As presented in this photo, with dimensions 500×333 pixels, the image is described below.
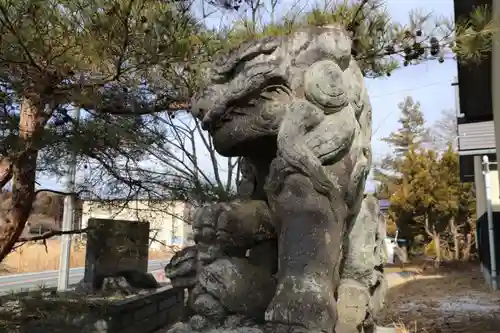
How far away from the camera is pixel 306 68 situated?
1.63m

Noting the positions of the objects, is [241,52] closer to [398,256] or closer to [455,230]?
[455,230]

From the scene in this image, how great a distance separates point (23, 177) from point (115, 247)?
2460mm

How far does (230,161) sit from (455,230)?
32.4ft

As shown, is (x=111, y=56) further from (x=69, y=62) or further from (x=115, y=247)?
(x=115, y=247)

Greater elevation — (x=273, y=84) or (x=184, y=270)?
(x=273, y=84)

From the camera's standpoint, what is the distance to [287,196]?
1.49 metres

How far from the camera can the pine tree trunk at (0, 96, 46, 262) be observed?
2.87 meters

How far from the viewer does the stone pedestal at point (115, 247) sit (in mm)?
4693

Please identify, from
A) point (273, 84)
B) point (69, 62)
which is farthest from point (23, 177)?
point (273, 84)

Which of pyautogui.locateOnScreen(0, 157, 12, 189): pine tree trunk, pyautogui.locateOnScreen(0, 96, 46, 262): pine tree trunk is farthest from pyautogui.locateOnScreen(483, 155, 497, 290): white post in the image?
pyautogui.locateOnScreen(0, 157, 12, 189): pine tree trunk

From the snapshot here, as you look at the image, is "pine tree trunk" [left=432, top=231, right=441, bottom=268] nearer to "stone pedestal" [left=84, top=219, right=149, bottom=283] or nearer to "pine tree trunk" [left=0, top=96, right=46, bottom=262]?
"stone pedestal" [left=84, top=219, right=149, bottom=283]

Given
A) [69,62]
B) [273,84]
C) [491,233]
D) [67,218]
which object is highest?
[69,62]

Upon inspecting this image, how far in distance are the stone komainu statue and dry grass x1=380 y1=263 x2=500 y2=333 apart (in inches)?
77.8

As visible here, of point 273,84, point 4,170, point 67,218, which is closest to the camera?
point 273,84
